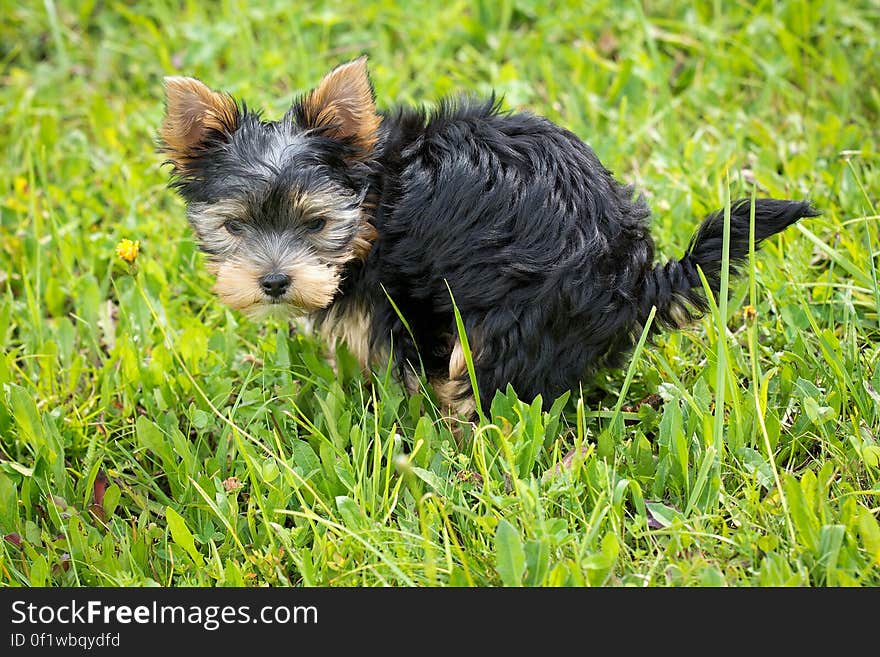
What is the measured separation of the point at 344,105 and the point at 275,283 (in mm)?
713

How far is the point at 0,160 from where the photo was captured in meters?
6.21

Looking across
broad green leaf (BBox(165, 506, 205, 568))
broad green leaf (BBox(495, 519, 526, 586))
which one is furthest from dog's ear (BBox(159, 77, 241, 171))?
broad green leaf (BBox(495, 519, 526, 586))

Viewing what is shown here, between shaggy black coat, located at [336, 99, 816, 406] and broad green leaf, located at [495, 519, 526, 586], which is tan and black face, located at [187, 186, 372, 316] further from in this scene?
broad green leaf, located at [495, 519, 526, 586]

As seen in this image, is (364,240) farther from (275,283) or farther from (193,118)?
(193,118)

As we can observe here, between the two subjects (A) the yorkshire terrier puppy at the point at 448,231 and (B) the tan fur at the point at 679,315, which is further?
(B) the tan fur at the point at 679,315

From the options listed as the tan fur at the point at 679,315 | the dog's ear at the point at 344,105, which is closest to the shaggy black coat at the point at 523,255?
the tan fur at the point at 679,315

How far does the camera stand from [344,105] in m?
3.71

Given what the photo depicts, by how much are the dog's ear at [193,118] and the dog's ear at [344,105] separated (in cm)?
28

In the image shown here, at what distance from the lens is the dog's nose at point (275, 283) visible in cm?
361

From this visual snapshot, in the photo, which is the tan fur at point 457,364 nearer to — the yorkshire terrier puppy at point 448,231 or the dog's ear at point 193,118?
the yorkshire terrier puppy at point 448,231

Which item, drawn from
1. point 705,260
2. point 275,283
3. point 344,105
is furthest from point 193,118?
point 705,260

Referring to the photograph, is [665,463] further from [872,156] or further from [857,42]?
[857,42]

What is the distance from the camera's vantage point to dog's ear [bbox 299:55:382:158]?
369 centimetres
